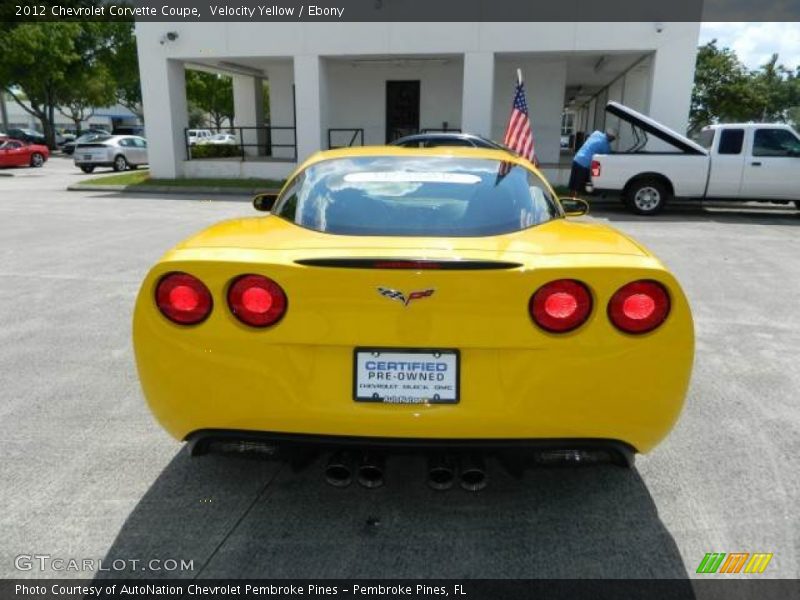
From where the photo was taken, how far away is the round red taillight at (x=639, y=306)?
222 centimetres

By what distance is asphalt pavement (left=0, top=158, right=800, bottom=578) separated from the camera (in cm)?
239

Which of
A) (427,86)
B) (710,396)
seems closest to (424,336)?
(710,396)

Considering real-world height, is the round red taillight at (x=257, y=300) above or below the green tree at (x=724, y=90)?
below

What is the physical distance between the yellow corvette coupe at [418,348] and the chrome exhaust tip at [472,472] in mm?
130

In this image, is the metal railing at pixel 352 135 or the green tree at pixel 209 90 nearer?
the metal railing at pixel 352 135

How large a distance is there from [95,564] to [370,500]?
3.61 ft

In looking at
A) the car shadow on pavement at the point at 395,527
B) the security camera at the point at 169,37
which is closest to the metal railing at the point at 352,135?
the security camera at the point at 169,37

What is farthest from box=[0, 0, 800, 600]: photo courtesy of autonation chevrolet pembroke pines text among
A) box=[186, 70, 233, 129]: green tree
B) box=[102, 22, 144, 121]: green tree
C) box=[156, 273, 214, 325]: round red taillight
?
box=[186, 70, 233, 129]: green tree

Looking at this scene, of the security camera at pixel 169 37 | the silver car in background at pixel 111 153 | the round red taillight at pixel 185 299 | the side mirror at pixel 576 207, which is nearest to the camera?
the round red taillight at pixel 185 299

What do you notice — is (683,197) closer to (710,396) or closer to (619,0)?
(619,0)

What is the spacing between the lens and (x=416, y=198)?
2.94 metres

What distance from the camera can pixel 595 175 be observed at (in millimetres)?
12992

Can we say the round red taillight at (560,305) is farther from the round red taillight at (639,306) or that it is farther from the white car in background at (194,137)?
the white car in background at (194,137)

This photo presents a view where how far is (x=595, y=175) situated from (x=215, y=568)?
481 inches
